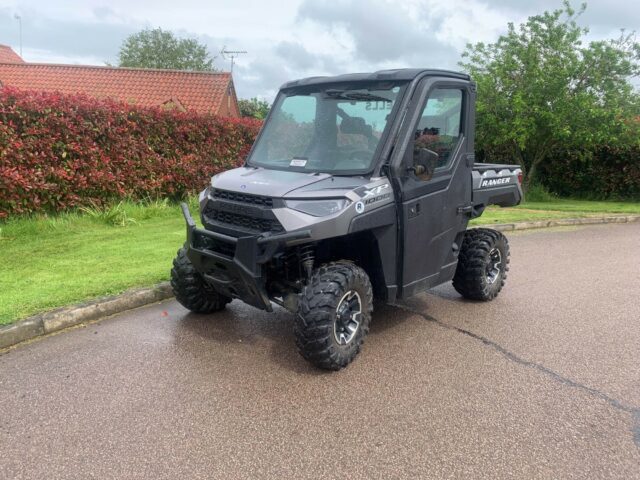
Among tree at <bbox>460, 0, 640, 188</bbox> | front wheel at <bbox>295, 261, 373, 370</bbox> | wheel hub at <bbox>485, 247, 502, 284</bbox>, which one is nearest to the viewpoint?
front wheel at <bbox>295, 261, 373, 370</bbox>

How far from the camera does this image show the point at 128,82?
29.3 meters

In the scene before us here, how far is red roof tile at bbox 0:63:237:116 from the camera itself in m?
28.8

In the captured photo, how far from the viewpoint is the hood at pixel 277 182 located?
4.09 meters

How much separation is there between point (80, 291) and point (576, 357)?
4639mm

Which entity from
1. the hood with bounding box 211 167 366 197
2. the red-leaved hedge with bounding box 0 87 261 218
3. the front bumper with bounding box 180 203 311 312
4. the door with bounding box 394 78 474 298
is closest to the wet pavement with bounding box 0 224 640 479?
the front bumper with bounding box 180 203 311 312

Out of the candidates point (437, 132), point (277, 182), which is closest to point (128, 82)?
point (437, 132)

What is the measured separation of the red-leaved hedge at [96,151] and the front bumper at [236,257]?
5119 millimetres

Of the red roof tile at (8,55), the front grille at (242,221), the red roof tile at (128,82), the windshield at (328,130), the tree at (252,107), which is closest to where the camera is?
the front grille at (242,221)

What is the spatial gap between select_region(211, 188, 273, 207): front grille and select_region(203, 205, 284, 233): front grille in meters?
0.11

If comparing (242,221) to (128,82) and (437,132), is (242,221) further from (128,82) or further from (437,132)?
(128,82)

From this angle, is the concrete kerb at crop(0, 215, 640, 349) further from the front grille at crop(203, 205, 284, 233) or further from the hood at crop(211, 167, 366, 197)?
the hood at crop(211, 167, 366, 197)

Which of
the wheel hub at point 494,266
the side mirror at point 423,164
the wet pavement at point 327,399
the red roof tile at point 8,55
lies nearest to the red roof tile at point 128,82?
the red roof tile at point 8,55

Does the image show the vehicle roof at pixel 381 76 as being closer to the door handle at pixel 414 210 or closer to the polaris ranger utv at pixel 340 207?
the polaris ranger utv at pixel 340 207

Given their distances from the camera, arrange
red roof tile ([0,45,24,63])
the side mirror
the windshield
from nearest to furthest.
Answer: the side mirror < the windshield < red roof tile ([0,45,24,63])
